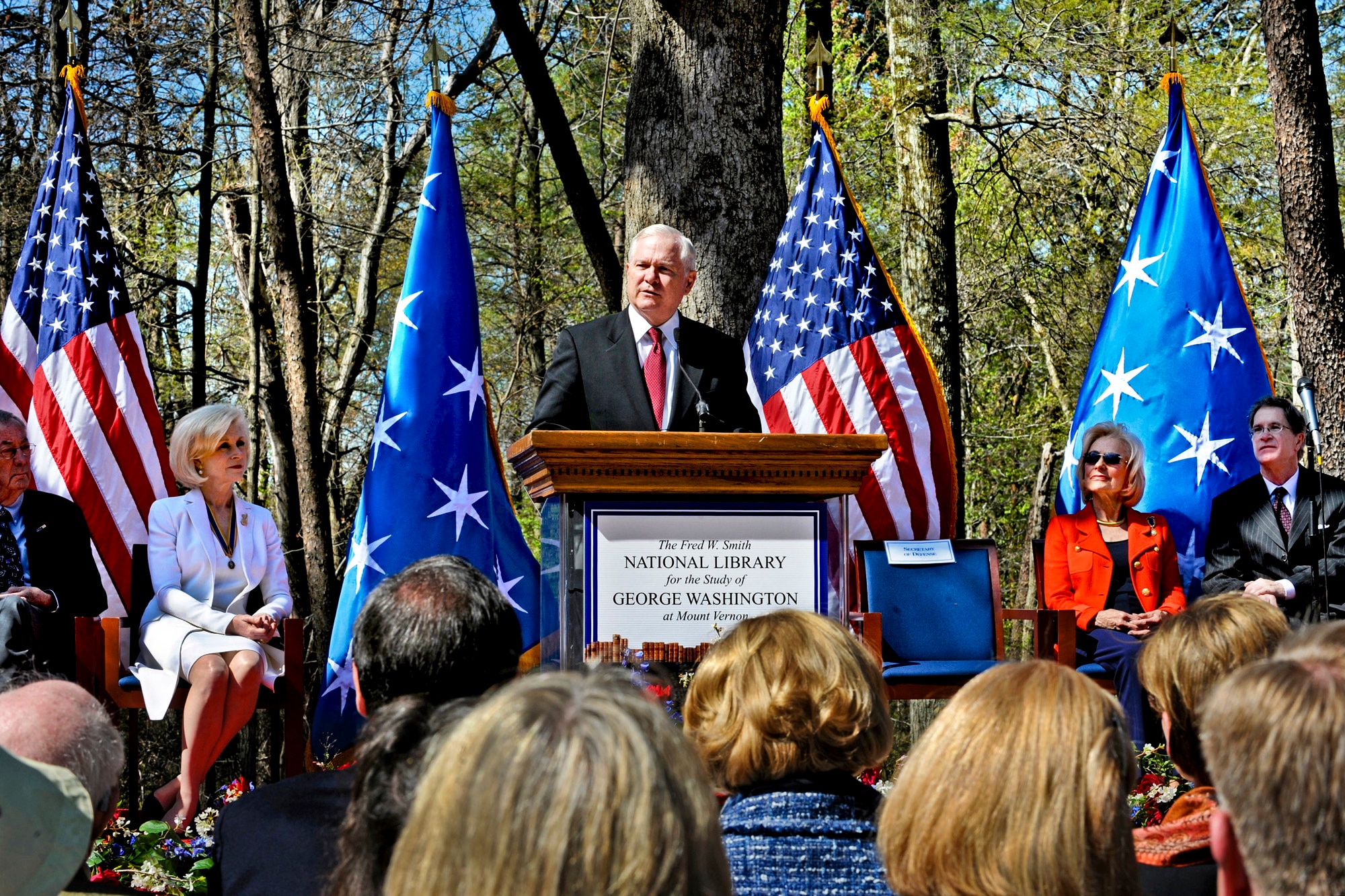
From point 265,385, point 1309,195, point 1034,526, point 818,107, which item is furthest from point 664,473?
point 1034,526

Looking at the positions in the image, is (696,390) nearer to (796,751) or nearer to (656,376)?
(656,376)

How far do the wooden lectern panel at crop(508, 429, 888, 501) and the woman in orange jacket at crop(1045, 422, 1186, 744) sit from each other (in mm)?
2021

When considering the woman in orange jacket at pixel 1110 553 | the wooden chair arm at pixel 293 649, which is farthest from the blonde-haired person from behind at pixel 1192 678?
the wooden chair arm at pixel 293 649

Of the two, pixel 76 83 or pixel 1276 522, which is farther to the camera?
pixel 76 83

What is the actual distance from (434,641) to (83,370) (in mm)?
5164

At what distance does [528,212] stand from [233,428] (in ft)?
40.1

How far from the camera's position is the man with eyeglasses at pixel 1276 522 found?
5.55 metres

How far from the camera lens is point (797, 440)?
12.8 ft

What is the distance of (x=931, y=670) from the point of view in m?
5.32

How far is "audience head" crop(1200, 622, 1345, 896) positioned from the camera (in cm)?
130

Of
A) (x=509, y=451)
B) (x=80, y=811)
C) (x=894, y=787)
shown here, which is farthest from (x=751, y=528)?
(x=80, y=811)

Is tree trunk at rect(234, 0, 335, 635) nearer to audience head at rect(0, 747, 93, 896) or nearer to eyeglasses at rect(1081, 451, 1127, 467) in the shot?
eyeglasses at rect(1081, 451, 1127, 467)

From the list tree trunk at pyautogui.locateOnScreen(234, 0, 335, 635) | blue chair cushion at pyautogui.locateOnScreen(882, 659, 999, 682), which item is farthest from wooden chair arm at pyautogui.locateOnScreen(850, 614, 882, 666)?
tree trunk at pyautogui.locateOnScreen(234, 0, 335, 635)

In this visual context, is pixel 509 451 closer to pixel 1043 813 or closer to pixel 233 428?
pixel 233 428
